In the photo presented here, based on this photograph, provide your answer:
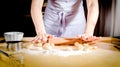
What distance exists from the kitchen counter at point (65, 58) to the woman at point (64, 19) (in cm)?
11

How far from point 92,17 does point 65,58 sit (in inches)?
12.0

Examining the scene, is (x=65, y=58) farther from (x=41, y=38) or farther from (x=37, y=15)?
(x=37, y=15)

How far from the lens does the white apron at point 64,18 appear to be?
3.41ft

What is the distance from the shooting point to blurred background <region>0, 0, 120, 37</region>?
1.00 metres

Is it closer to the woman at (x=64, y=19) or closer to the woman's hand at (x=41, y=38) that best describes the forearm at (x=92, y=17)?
the woman at (x=64, y=19)

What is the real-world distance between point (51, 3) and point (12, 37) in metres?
0.28

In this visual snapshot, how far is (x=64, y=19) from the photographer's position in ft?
3.48

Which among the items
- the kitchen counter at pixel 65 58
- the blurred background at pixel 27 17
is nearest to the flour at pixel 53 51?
the kitchen counter at pixel 65 58

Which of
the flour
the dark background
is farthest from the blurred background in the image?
the flour

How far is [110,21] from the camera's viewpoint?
1040 mm

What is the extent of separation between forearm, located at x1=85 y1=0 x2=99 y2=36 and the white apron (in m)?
0.03

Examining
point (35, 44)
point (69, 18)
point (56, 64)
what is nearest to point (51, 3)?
point (69, 18)

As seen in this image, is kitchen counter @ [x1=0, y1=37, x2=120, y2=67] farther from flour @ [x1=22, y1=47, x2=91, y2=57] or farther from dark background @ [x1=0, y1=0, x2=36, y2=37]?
dark background @ [x1=0, y1=0, x2=36, y2=37]

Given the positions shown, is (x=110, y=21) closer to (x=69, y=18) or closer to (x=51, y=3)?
(x=69, y=18)
